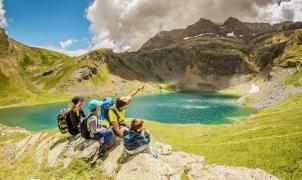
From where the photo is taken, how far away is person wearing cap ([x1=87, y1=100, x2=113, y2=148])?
18.2m

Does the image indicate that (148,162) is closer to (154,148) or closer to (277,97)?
(154,148)

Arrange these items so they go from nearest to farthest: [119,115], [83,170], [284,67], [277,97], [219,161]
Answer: [83,170] → [119,115] → [219,161] → [277,97] → [284,67]

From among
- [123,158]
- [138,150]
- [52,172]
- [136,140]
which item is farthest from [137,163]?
[52,172]

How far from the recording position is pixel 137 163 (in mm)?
15570

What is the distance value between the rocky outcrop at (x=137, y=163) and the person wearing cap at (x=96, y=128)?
1.89 feet

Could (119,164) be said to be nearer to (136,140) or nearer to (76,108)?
(136,140)

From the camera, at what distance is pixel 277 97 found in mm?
131875

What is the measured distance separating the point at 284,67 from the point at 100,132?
20408 cm

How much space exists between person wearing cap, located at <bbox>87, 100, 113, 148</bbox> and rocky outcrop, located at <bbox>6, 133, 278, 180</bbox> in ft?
1.89

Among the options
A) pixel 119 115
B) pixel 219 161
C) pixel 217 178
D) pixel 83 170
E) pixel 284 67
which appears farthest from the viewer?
pixel 284 67

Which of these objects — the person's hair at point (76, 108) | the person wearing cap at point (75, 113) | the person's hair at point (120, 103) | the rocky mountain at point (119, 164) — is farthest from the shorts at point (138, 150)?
the person wearing cap at point (75, 113)

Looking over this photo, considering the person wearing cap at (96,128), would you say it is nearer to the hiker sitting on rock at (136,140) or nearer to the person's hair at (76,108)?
the hiker sitting on rock at (136,140)

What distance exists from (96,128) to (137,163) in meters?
4.68

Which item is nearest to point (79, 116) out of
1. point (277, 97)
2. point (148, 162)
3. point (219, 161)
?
point (148, 162)
